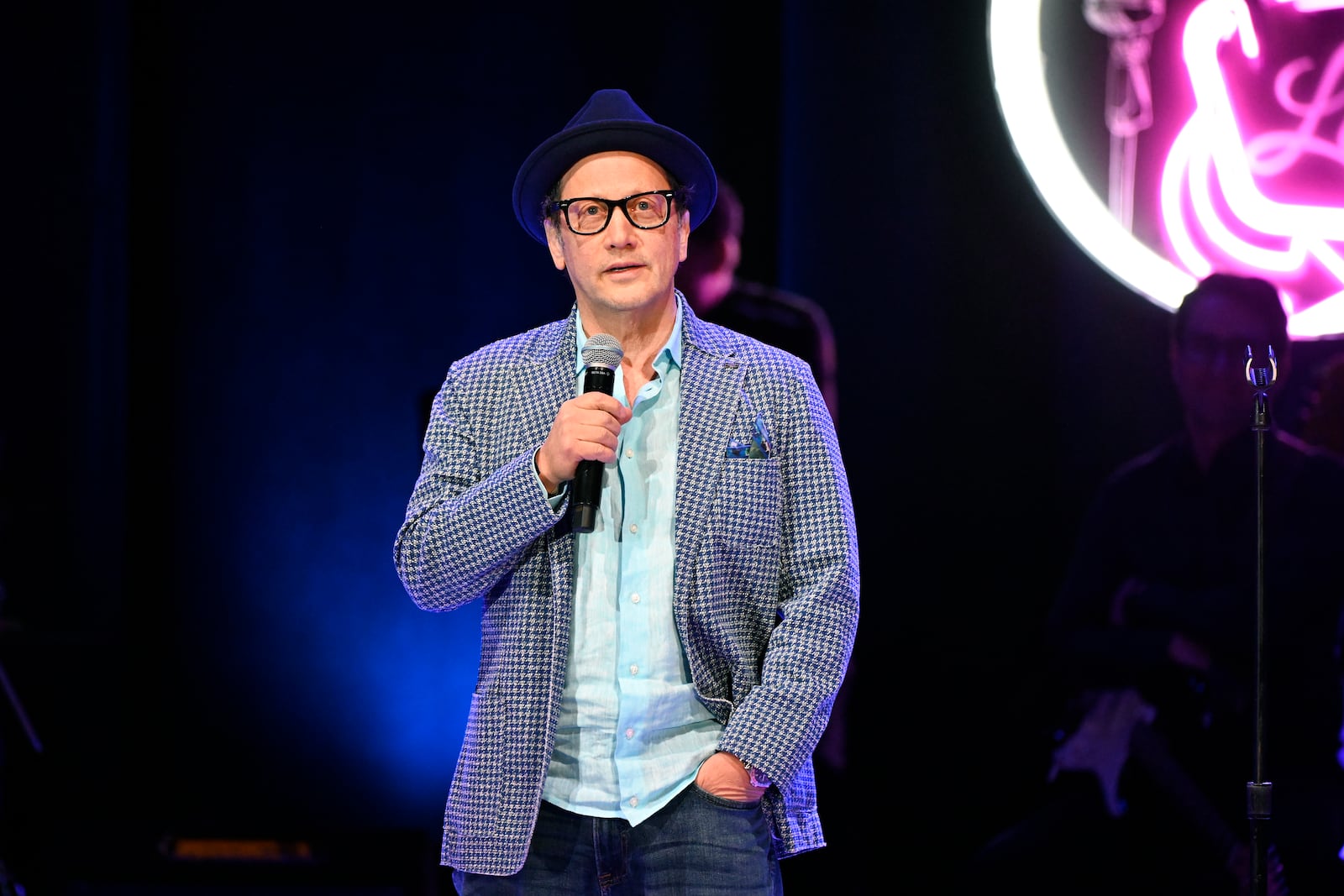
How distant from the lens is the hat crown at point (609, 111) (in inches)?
81.4

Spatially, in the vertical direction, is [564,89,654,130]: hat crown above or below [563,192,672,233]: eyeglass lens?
above

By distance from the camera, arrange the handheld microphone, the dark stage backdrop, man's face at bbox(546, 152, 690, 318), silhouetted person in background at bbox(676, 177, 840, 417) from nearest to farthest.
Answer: the handheld microphone
man's face at bbox(546, 152, 690, 318)
silhouetted person in background at bbox(676, 177, 840, 417)
the dark stage backdrop

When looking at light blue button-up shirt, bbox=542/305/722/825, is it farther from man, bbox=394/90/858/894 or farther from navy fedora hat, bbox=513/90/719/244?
navy fedora hat, bbox=513/90/719/244

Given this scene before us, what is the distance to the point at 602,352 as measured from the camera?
1.91 m

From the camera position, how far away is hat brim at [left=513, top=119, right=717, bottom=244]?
206 centimetres
